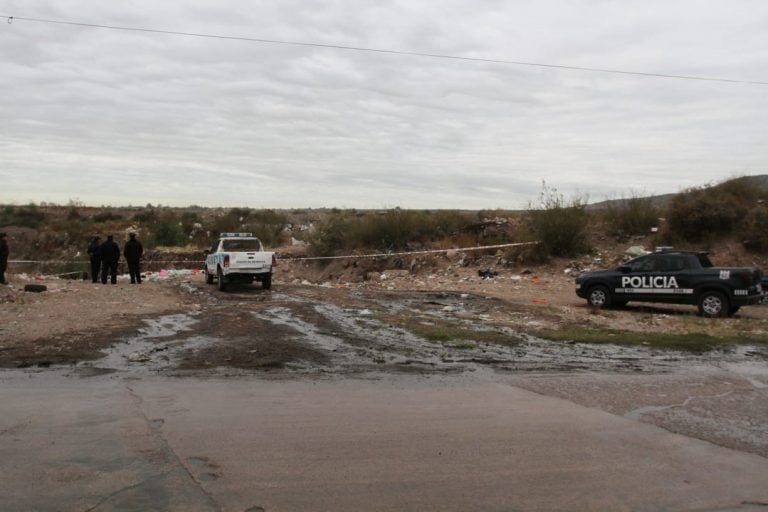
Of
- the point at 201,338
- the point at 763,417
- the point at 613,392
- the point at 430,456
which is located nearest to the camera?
the point at 430,456

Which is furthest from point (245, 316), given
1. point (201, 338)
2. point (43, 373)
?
point (43, 373)

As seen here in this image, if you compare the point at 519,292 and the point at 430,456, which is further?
the point at 519,292

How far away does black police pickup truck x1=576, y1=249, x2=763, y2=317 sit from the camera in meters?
16.8

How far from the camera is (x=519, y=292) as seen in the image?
23.4m

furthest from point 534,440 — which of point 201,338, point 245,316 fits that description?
point 245,316

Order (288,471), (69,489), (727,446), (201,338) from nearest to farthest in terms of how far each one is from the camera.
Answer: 1. (69,489)
2. (288,471)
3. (727,446)
4. (201,338)

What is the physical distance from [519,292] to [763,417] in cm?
1599

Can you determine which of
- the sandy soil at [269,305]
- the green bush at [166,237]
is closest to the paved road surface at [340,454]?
the sandy soil at [269,305]

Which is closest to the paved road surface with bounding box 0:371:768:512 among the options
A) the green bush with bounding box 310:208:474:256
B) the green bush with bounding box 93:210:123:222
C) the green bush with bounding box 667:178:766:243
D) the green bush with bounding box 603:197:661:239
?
the green bush with bounding box 667:178:766:243

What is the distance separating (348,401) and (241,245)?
1781 cm

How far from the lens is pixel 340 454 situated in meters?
→ 5.81

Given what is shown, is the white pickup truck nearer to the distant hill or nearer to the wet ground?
the wet ground

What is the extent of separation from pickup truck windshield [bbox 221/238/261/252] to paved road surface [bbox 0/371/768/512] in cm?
1629

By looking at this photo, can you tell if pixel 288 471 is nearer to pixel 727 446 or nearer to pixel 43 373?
pixel 727 446
